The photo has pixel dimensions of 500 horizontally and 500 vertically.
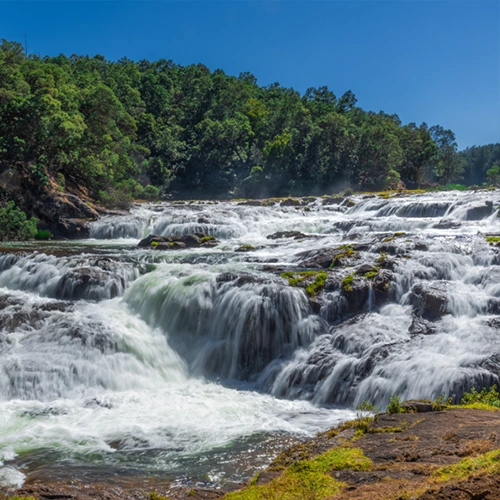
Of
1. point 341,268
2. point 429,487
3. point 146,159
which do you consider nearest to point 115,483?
point 429,487

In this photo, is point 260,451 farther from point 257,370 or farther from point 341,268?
point 341,268

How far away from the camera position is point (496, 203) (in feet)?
91.5

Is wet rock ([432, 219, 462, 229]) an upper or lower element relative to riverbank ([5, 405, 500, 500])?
upper

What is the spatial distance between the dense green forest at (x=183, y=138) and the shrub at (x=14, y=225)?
369cm

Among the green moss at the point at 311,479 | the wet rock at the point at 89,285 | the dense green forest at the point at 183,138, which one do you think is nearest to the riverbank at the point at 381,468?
the green moss at the point at 311,479

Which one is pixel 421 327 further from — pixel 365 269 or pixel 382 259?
pixel 382 259

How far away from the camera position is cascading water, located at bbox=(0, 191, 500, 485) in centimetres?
871

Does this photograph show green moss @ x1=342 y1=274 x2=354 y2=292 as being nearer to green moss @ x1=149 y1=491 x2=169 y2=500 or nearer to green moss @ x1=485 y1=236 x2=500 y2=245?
green moss @ x1=485 y1=236 x2=500 y2=245

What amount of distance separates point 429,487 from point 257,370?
28.4ft

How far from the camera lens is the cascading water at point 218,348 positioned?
8.71 m

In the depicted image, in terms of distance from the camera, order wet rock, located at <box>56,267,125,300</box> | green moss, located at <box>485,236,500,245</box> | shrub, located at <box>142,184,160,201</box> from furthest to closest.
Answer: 1. shrub, located at <box>142,184,160,201</box>
2. green moss, located at <box>485,236,500,245</box>
3. wet rock, located at <box>56,267,125,300</box>

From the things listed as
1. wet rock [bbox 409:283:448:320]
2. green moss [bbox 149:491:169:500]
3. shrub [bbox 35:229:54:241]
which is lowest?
green moss [bbox 149:491:169:500]

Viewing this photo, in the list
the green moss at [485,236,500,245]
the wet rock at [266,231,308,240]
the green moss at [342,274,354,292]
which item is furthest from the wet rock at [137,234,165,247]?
the green moss at [485,236,500,245]

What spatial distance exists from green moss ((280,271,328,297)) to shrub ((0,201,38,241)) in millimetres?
17031
